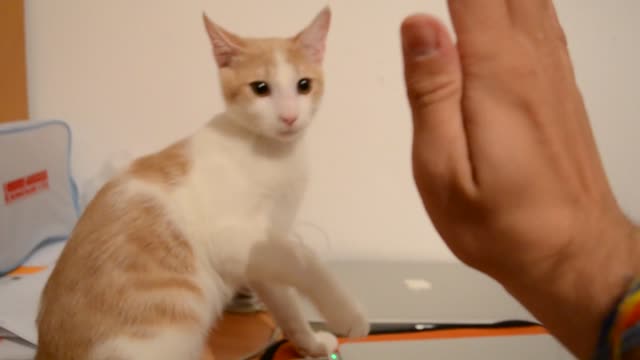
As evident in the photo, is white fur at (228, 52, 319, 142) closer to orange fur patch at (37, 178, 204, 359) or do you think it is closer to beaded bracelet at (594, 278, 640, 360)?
orange fur patch at (37, 178, 204, 359)

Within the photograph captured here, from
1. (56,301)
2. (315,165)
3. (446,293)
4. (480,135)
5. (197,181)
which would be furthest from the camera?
(315,165)

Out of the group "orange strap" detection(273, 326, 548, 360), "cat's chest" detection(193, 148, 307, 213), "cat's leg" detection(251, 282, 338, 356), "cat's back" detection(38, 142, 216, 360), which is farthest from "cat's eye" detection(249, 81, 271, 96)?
"orange strap" detection(273, 326, 548, 360)

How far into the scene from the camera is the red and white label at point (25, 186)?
102cm

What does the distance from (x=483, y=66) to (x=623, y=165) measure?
3.67ft

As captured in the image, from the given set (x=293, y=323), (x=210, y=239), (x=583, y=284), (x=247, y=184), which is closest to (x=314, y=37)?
(x=247, y=184)

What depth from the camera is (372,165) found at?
125cm

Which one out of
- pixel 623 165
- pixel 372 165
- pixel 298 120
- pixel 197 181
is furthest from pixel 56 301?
pixel 623 165

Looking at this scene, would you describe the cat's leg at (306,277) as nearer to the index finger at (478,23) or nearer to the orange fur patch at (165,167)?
the orange fur patch at (165,167)

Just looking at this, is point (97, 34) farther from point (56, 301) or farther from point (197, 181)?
point (56, 301)

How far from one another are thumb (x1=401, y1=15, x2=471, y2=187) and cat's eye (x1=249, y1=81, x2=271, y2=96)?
0.47 meters

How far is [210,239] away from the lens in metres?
0.75

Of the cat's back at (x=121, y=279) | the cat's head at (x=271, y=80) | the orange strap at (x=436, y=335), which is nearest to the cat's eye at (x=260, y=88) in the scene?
the cat's head at (x=271, y=80)

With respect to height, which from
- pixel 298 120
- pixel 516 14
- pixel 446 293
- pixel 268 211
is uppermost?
pixel 516 14

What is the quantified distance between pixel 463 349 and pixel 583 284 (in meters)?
0.45
